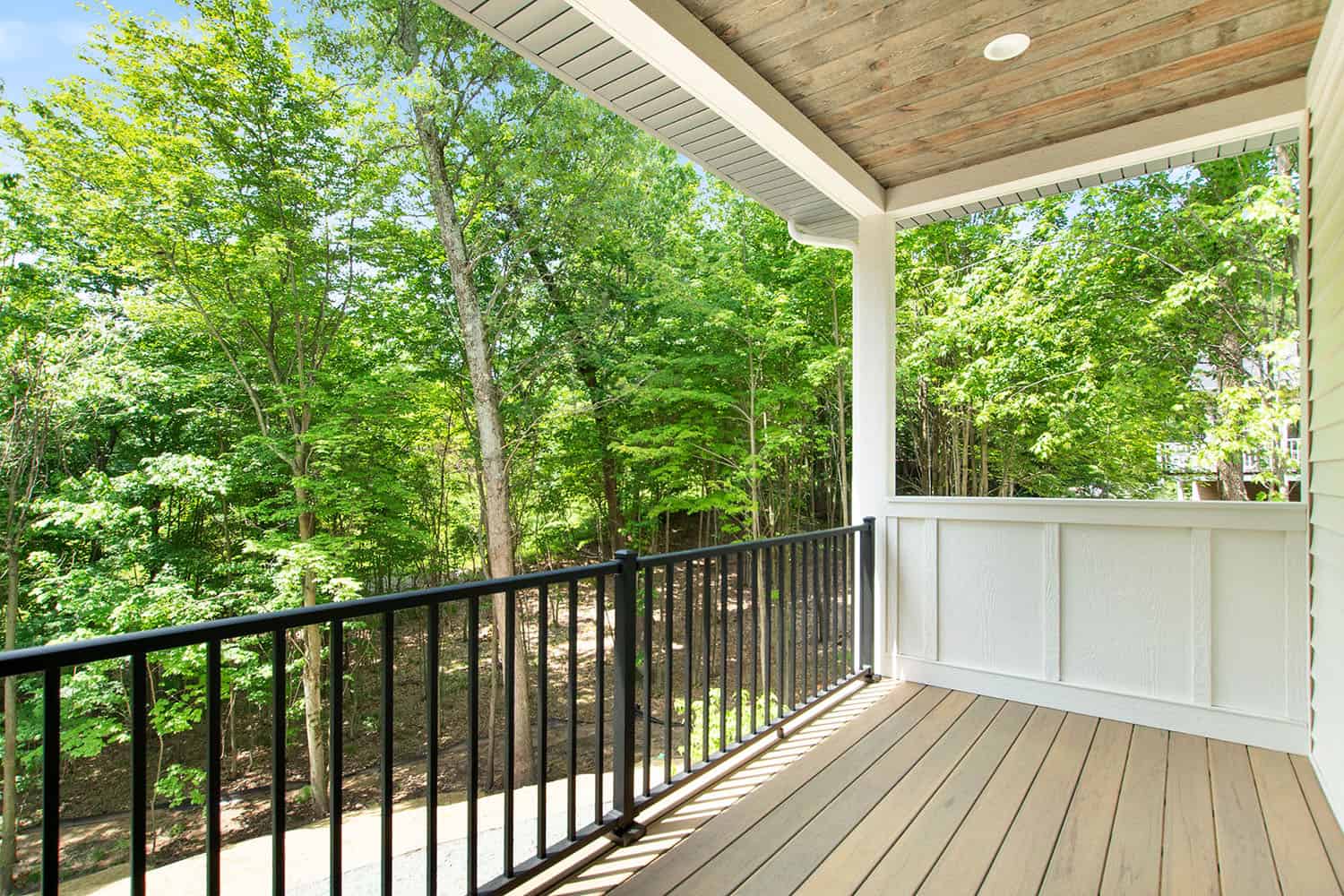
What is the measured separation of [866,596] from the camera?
3.43 metres

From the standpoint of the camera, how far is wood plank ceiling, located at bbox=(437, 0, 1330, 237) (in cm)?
201

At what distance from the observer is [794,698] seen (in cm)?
294

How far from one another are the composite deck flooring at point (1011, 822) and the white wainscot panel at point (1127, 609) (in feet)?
0.73

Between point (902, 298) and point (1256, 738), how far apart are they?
6146 millimetres

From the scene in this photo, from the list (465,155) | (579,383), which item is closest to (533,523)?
(579,383)

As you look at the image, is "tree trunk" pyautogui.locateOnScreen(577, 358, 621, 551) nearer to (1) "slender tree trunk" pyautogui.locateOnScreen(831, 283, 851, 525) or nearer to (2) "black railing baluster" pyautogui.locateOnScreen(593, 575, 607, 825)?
(1) "slender tree trunk" pyautogui.locateOnScreen(831, 283, 851, 525)

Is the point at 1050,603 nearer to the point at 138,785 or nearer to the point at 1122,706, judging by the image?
the point at 1122,706

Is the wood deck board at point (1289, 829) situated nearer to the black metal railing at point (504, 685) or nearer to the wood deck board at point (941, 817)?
the wood deck board at point (941, 817)

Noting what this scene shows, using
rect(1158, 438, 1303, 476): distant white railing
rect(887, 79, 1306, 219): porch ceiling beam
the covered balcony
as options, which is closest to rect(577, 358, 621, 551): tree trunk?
the covered balcony

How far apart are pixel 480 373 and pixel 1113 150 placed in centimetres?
670

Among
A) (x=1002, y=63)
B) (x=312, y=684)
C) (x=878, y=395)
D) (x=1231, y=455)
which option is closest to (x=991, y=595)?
(x=878, y=395)

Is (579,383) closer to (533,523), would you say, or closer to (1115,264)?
(533,523)

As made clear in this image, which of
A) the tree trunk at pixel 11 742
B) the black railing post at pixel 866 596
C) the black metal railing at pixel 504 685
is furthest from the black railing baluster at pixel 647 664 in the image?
the tree trunk at pixel 11 742

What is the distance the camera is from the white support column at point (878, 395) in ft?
11.4
